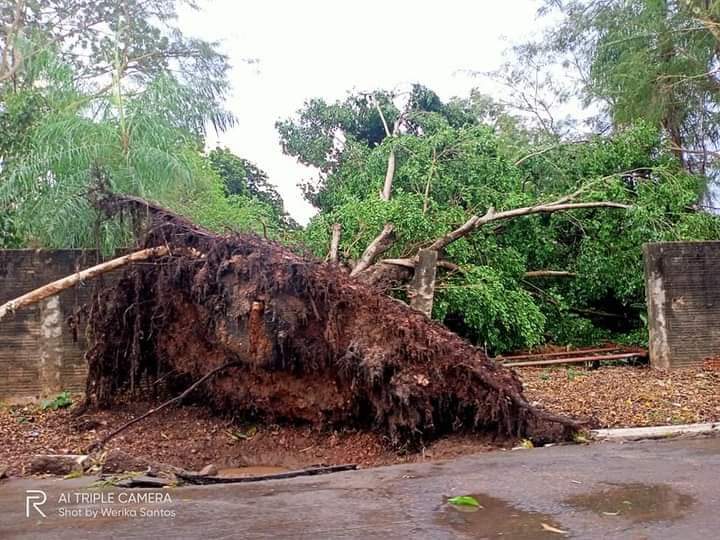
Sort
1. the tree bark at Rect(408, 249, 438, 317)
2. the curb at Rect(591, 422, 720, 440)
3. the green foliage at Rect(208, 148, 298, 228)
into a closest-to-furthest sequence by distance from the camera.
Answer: the curb at Rect(591, 422, 720, 440) → the tree bark at Rect(408, 249, 438, 317) → the green foliage at Rect(208, 148, 298, 228)

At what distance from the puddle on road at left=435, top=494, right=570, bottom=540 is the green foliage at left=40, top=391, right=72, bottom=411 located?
18.9ft

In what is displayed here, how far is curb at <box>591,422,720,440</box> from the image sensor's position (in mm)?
6230

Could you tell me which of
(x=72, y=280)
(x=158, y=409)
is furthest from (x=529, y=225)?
(x=72, y=280)

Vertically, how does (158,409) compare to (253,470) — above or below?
above

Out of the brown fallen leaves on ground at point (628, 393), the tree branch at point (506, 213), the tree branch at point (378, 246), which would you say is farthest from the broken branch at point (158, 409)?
the tree branch at point (506, 213)

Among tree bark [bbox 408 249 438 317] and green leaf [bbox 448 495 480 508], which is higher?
tree bark [bbox 408 249 438 317]

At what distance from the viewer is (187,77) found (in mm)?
10914

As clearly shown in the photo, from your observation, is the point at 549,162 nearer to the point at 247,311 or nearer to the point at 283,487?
the point at 247,311

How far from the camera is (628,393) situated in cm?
814

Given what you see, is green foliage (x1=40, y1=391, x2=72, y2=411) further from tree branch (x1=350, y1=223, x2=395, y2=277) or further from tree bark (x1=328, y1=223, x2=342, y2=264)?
tree branch (x1=350, y1=223, x2=395, y2=277)

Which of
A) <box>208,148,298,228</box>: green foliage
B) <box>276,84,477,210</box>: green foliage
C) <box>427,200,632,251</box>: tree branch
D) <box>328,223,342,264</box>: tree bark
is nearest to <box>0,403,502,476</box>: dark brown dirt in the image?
<box>328,223,342,264</box>: tree bark

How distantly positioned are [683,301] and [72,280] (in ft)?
26.2

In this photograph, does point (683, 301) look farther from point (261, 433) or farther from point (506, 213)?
point (261, 433)

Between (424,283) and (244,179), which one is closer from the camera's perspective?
(424,283)
